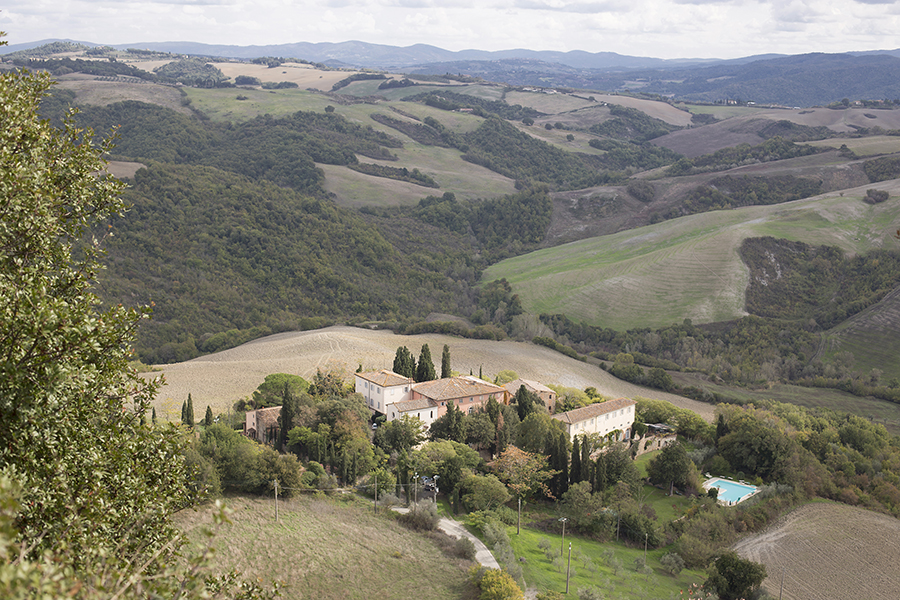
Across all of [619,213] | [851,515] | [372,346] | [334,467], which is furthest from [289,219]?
[851,515]

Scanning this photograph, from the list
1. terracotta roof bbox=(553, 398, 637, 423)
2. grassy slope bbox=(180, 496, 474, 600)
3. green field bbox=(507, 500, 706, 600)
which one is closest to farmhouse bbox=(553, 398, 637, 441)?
terracotta roof bbox=(553, 398, 637, 423)

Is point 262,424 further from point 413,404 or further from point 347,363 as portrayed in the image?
point 347,363

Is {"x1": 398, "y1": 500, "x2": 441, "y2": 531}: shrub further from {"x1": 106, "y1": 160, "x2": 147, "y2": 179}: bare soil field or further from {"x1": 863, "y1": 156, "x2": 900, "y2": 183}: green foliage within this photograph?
{"x1": 863, "y1": 156, "x2": 900, "y2": 183}: green foliage

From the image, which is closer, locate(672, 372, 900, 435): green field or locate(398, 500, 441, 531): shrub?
locate(398, 500, 441, 531): shrub

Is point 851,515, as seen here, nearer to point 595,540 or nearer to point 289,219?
point 595,540

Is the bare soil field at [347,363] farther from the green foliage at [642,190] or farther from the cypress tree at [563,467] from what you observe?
the green foliage at [642,190]

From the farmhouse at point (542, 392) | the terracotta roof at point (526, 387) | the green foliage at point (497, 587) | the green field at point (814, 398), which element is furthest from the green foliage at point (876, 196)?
the green foliage at point (497, 587)
